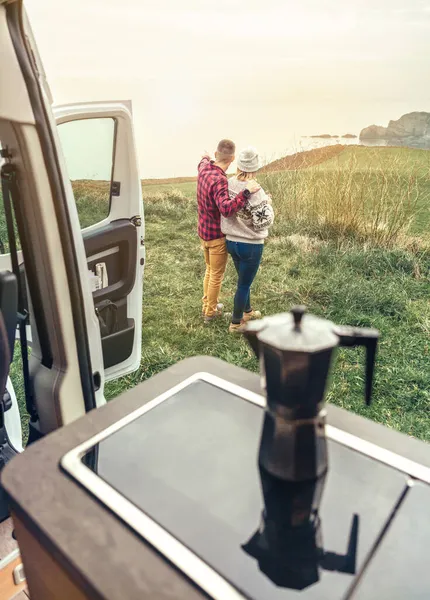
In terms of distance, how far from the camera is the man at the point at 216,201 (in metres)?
3.02

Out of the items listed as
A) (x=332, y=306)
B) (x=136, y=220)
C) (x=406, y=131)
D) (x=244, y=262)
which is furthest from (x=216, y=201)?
(x=406, y=131)

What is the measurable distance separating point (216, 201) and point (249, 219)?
0.77 feet

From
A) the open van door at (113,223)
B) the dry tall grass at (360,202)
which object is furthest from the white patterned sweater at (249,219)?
the dry tall grass at (360,202)

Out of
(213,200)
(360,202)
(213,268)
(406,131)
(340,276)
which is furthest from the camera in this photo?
(406,131)

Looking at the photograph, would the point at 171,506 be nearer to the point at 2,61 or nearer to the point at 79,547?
the point at 79,547

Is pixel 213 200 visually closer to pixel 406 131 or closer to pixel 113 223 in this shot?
pixel 113 223

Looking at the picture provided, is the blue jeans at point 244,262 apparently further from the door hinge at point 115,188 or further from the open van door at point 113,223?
the door hinge at point 115,188

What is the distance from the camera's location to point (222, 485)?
2.58 feet

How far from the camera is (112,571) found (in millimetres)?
651

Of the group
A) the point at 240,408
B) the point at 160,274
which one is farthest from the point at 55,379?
the point at 160,274

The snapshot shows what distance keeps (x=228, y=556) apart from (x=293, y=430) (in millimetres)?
191

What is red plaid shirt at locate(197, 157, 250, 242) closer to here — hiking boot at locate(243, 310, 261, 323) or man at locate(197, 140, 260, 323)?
man at locate(197, 140, 260, 323)

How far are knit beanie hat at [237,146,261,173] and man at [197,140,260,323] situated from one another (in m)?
0.09

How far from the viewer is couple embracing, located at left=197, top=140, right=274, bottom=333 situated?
3023mm
